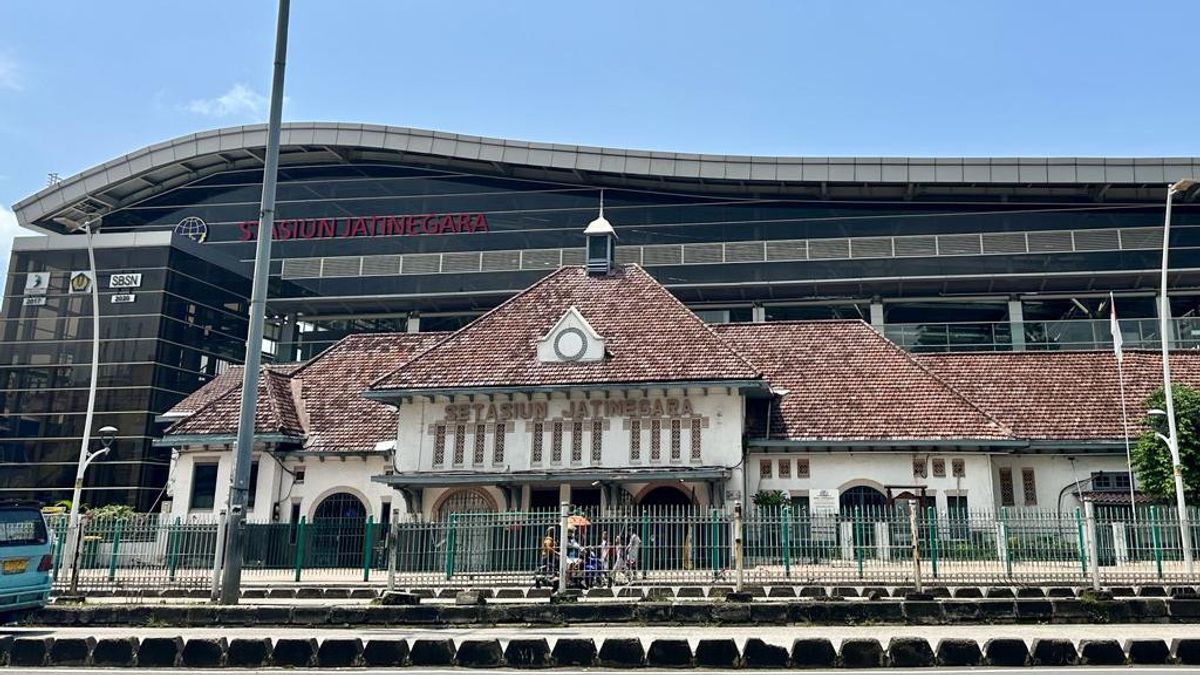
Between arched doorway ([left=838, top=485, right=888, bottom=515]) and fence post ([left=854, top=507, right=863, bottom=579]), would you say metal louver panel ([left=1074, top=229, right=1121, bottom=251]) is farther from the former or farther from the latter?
fence post ([left=854, top=507, right=863, bottom=579])

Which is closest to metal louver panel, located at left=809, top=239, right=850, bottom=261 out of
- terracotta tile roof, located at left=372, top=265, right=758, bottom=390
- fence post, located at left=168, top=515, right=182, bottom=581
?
terracotta tile roof, located at left=372, top=265, right=758, bottom=390

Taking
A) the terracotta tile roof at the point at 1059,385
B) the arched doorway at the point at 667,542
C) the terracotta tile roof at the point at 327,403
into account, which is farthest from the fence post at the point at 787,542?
the terracotta tile roof at the point at 327,403

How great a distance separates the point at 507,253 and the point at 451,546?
3074cm

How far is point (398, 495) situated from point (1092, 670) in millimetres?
24029

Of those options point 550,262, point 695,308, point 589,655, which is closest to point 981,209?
point 695,308

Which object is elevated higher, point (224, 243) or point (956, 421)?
point (224, 243)

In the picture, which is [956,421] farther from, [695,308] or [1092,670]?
[695,308]

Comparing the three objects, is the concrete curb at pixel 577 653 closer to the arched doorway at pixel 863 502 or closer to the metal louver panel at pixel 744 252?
the arched doorway at pixel 863 502

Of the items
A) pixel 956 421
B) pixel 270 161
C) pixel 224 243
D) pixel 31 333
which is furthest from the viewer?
pixel 224 243

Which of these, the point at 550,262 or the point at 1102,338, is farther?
the point at 550,262

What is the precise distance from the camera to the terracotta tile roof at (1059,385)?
1193 inches

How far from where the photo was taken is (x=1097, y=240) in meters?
45.4

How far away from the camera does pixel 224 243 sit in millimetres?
53594

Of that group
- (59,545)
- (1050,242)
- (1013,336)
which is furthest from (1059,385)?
(59,545)
